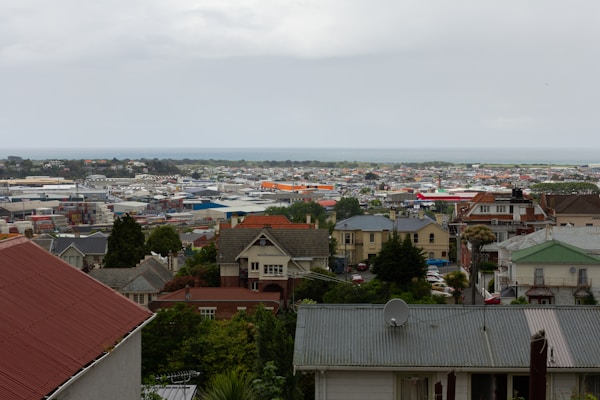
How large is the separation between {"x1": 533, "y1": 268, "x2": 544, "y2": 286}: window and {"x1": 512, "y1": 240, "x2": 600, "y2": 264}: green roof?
0.36m

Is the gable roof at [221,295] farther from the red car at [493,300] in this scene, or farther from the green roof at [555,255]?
the green roof at [555,255]

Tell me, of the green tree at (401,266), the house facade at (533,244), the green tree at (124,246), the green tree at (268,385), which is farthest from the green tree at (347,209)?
the green tree at (268,385)

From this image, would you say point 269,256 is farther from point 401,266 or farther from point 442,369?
point 442,369

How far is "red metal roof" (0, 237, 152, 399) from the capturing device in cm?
1045

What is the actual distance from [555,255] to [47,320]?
89.9 ft

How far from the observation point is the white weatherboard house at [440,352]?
41.8ft

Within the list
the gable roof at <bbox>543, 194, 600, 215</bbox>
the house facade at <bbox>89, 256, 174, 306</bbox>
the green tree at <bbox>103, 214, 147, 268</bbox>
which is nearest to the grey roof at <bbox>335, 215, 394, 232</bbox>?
the gable roof at <bbox>543, 194, 600, 215</bbox>

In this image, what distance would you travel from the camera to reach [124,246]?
50344mm

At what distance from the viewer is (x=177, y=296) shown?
124 feet

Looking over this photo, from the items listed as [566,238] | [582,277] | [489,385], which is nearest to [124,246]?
[566,238]

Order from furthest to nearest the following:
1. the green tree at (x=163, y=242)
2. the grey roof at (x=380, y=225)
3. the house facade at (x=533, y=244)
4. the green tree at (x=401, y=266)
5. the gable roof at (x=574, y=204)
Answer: the gable roof at (x=574, y=204) → the green tree at (x=163, y=242) → the grey roof at (x=380, y=225) → the green tree at (x=401, y=266) → the house facade at (x=533, y=244)

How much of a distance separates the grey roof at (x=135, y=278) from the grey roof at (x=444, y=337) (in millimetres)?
27707

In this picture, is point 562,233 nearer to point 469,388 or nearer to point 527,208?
point 527,208

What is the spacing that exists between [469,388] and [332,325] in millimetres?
2291
